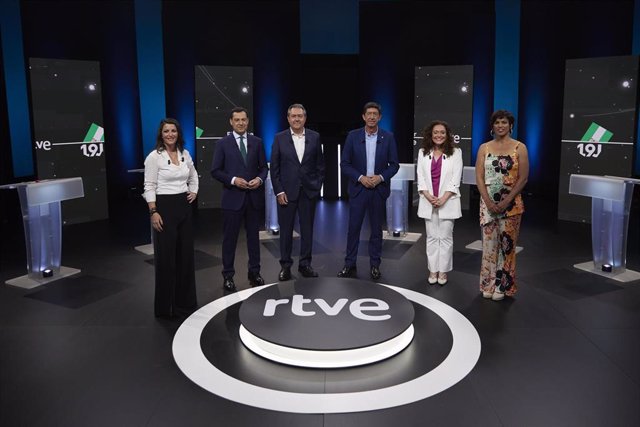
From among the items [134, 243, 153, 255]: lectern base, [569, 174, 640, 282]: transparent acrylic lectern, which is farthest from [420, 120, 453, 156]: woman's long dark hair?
[134, 243, 153, 255]: lectern base

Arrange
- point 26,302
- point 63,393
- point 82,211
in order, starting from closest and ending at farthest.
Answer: point 63,393 → point 26,302 → point 82,211

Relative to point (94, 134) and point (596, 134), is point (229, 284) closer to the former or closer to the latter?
point (94, 134)

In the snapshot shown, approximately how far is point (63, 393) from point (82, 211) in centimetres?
518

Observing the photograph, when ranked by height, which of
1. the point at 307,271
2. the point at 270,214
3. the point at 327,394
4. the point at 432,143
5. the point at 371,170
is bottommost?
the point at 327,394

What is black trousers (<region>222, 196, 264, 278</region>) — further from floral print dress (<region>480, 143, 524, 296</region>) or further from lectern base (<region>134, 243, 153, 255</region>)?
floral print dress (<region>480, 143, 524, 296</region>)

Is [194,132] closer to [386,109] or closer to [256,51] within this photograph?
[256,51]

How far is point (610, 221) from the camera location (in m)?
5.05

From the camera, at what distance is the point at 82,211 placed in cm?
762

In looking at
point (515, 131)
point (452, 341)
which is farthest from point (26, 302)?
point (515, 131)

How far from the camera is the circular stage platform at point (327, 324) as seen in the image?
3.20m

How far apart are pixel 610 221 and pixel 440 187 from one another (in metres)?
1.74

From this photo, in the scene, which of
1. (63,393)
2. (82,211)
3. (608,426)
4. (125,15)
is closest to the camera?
(608,426)

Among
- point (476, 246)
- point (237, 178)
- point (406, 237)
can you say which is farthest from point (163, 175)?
point (476, 246)

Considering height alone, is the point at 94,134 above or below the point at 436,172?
above
